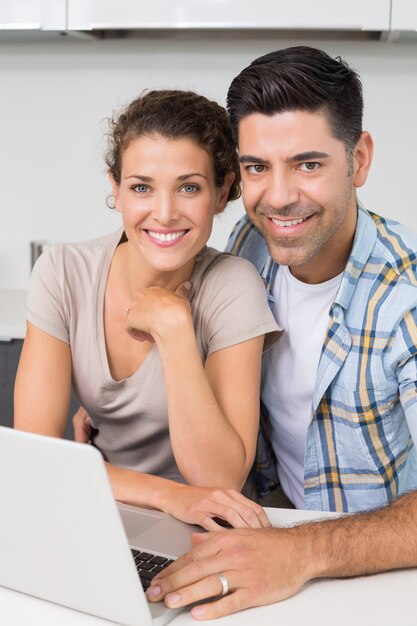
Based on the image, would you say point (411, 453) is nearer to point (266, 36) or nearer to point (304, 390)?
point (304, 390)

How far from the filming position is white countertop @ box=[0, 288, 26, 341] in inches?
90.3

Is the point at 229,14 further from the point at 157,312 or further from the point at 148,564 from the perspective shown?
the point at 148,564

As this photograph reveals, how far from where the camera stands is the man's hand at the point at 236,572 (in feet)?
3.00

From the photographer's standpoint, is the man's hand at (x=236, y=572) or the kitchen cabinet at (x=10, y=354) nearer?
the man's hand at (x=236, y=572)

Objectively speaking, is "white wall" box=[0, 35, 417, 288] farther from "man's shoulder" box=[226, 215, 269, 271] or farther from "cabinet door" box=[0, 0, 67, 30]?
"man's shoulder" box=[226, 215, 269, 271]

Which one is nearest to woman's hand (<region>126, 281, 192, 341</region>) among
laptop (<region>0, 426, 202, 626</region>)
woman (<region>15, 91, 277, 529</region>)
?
woman (<region>15, 91, 277, 529</region>)

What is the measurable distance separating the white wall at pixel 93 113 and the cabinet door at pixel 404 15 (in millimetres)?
340

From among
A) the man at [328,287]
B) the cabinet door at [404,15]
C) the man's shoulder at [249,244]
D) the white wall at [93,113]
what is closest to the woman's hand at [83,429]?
the man at [328,287]

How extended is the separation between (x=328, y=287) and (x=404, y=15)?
3.39 feet

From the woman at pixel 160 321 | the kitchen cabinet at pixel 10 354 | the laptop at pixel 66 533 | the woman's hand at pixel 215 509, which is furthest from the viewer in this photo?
the kitchen cabinet at pixel 10 354

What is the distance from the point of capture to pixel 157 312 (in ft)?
4.75

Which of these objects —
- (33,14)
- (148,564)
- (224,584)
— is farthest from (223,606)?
(33,14)

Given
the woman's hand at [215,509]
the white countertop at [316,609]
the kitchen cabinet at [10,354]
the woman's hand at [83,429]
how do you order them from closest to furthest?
the white countertop at [316,609]
the woman's hand at [215,509]
the woman's hand at [83,429]
the kitchen cabinet at [10,354]

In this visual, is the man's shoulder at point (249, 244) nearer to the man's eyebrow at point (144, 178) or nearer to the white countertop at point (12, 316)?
the man's eyebrow at point (144, 178)
